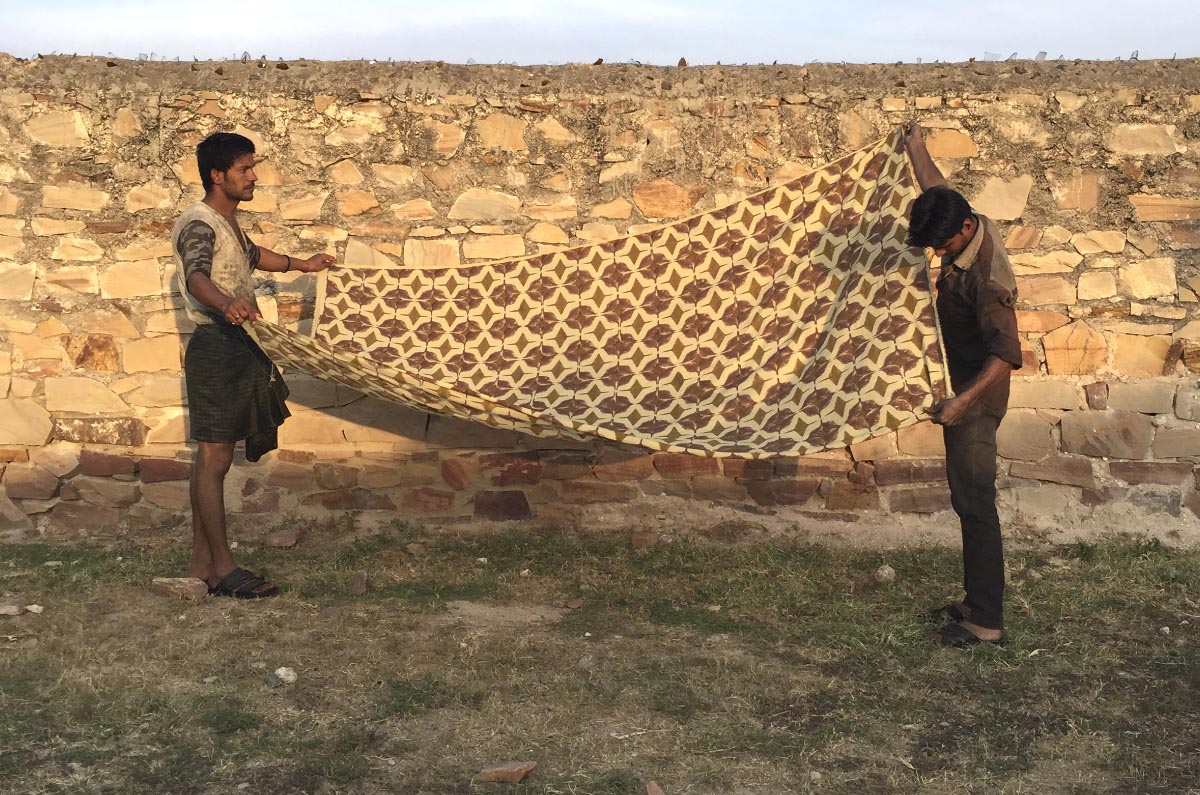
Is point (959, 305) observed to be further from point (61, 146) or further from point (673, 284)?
point (61, 146)

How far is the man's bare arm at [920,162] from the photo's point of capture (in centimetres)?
402

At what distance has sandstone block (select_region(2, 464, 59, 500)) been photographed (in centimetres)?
504

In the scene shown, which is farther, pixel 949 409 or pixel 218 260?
pixel 218 260

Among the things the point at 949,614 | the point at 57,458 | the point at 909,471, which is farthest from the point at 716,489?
the point at 57,458

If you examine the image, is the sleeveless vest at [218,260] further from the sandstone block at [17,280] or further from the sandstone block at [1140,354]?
the sandstone block at [1140,354]

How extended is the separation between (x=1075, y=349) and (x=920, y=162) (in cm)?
153

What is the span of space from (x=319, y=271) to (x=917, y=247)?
243 centimetres

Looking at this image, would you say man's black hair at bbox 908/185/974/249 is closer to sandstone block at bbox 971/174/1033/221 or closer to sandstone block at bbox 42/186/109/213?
sandstone block at bbox 971/174/1033/221

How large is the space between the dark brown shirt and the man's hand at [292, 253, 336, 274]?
2.47 meters

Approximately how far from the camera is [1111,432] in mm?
5047

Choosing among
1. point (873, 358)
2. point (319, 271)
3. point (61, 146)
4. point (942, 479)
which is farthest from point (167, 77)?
point (942, 479)

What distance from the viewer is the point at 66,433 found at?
16.6ft

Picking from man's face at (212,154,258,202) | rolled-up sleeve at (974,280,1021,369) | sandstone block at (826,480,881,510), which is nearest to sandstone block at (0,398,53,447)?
man's face at (212,154,258,202)

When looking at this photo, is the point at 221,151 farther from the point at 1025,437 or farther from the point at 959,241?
the point at 1025,437
